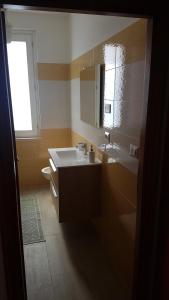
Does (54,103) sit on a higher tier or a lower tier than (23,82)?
lower

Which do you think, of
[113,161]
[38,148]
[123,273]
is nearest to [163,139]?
[113,161]

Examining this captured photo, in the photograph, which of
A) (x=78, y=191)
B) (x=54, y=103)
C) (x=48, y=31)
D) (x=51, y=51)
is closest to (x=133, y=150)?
(x=78, y=191)

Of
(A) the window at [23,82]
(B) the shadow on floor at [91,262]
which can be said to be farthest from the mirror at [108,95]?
(A) the window at [23,82]

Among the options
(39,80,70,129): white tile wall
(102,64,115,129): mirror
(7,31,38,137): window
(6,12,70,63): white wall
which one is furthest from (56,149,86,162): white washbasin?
(6,12,70,63): white wall

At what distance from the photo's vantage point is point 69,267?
2.19 metres

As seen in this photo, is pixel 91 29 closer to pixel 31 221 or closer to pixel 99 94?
pixel 99 94

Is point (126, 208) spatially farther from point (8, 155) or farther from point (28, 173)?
point (28, 173)

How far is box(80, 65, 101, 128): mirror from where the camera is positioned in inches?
90.4

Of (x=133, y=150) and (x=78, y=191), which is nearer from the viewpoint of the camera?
(x=133, y=150)

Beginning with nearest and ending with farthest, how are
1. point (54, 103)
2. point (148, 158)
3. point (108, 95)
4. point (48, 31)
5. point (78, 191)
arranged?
point (148, 158) → point (108, 95) → point (78, 191) → point (48, 31) → point (54, 103)

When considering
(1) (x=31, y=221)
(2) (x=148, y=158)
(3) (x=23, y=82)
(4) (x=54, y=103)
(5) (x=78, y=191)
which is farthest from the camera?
(4) (x=54, y=103)

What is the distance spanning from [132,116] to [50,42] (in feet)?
8.26

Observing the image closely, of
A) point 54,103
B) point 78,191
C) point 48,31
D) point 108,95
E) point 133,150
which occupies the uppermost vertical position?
point 48,31

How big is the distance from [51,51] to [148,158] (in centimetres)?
294
